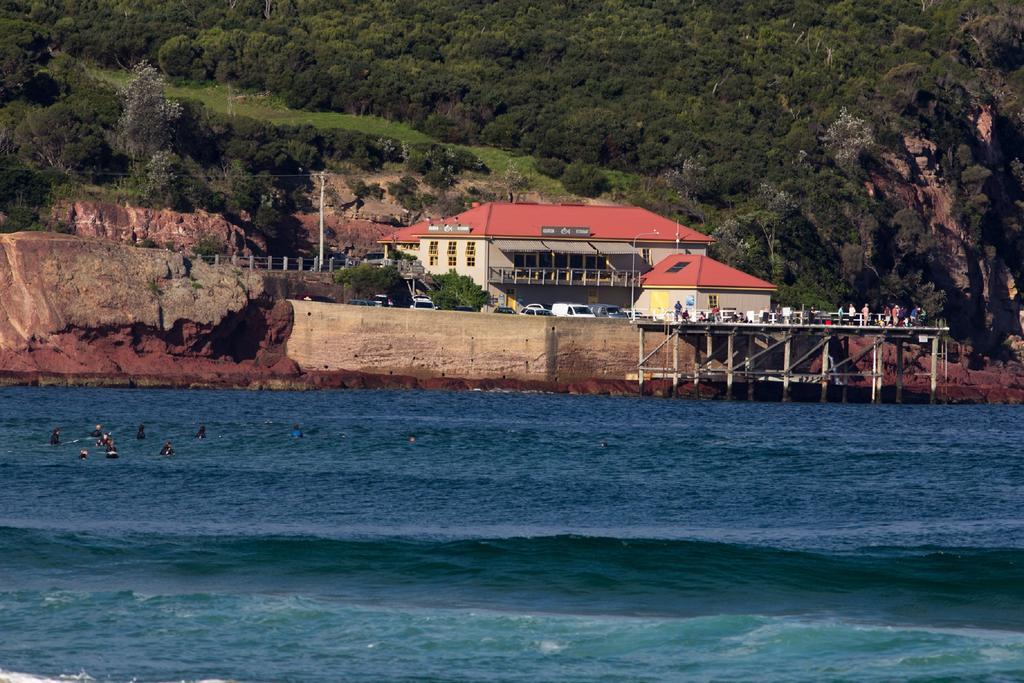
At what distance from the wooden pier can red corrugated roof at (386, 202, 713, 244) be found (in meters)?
12.0

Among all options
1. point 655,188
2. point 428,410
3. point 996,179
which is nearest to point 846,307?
point 655,188

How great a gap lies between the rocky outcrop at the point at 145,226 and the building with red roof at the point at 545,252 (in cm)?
982

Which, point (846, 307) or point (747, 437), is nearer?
point (747, 437)

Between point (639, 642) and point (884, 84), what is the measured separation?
330ft

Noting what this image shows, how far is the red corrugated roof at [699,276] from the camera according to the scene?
3184 inches

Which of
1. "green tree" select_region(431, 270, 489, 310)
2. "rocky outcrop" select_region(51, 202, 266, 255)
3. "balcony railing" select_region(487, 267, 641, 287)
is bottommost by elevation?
"green tree" select_region(431, 270, 489, 310)

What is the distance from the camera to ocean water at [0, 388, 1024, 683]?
2289cm

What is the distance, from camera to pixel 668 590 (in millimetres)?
27547

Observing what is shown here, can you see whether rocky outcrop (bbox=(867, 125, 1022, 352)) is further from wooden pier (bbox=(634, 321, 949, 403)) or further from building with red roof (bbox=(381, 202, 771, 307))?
wooden pier (bbox=(634, 321, 949, 403))

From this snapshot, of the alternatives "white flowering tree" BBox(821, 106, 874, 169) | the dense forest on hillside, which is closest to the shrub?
Answer: the dense forest on hillside

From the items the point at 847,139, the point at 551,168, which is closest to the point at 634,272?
the point at 551,168

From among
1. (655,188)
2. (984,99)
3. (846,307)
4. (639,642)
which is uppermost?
(984,99)

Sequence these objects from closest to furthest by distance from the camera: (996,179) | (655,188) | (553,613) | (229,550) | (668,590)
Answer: (553,613), (668,590), (229,550), (655,188), (996,179)

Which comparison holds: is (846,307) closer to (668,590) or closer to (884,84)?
(884,84)
